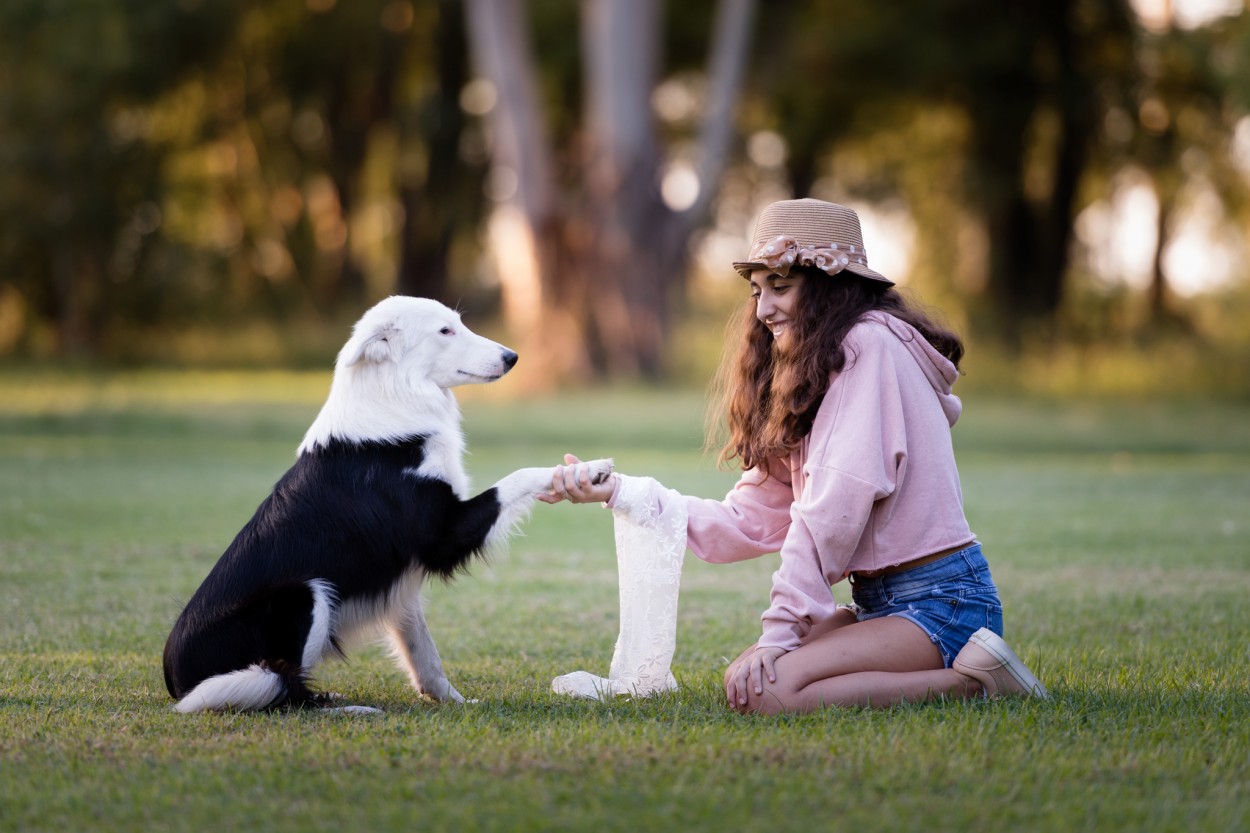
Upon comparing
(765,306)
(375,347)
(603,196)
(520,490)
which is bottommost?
(520,490)

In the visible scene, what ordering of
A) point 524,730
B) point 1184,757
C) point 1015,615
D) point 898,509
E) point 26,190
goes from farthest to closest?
point 26,190, point 1015,615, point 898,509, point 524,730, point 1184,757

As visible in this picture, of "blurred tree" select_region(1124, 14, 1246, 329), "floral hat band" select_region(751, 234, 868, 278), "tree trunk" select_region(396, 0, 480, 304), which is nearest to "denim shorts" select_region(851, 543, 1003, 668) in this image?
"floral hat band" select_region(751, 234, 868, 278)

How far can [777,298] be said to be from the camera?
189 inches

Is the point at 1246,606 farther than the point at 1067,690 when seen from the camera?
Yes

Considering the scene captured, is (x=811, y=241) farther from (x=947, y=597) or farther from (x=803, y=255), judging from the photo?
(x=947, y=597)

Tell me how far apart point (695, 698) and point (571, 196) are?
19994mm

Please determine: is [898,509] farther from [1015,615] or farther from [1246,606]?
[1246,606]

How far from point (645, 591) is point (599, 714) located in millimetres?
566

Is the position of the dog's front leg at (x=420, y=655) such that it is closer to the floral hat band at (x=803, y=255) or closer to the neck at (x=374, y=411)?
the neck at (x=374, y=411)

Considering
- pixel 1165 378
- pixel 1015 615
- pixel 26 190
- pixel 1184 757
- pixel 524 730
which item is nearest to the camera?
pixel 1184 757

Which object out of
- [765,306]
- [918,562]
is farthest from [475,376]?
[918,562]

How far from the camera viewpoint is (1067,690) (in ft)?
15.8

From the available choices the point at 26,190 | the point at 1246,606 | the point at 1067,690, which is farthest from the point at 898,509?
the point at 26,190

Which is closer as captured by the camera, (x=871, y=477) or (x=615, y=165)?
(x=871, y=477)
